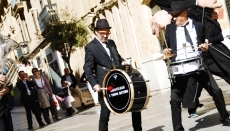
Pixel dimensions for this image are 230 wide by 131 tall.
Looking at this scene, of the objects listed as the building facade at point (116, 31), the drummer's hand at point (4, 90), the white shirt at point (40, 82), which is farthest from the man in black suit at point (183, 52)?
the white shirt at point (40, 82)

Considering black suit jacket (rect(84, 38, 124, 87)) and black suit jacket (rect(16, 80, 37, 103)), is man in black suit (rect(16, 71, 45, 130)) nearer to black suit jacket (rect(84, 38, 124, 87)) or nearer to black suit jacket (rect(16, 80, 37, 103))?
black suit jacket (rect(16, 80, 37, 103))

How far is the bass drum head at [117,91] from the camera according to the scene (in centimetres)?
574

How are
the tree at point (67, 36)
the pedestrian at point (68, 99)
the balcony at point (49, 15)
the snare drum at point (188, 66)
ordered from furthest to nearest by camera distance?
1. the balcony at point (49, 15)
2. the tree at point (67, 36)
3. the pedestrian at point (68, 99)
4. the snare drum at point (188, 66)

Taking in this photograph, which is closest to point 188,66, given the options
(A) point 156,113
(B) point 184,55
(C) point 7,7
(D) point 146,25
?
(B) point 184,55

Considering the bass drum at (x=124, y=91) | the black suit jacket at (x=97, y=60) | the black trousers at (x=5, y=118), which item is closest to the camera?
the bass drum at (x=124, y=91)

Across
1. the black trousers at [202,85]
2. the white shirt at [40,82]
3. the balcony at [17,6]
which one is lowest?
the black trousers at [202,85]

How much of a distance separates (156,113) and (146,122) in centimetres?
109

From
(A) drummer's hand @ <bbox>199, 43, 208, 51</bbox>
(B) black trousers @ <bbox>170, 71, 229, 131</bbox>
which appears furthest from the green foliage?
(A) drummer's hand @ <bbox>199, 43, 208, 51</bbox>

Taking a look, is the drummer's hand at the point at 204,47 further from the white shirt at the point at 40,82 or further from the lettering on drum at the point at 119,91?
the white shirt at the point at 40,82

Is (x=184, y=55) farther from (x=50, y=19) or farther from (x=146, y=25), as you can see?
(x=50, y=19)

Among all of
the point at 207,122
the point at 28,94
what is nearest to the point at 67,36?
the point at 28,94

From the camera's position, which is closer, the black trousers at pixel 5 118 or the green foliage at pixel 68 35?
the black trousers at pixel 5 118

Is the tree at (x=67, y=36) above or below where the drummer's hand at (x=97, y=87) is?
above

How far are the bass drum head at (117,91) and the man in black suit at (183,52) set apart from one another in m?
0.64
